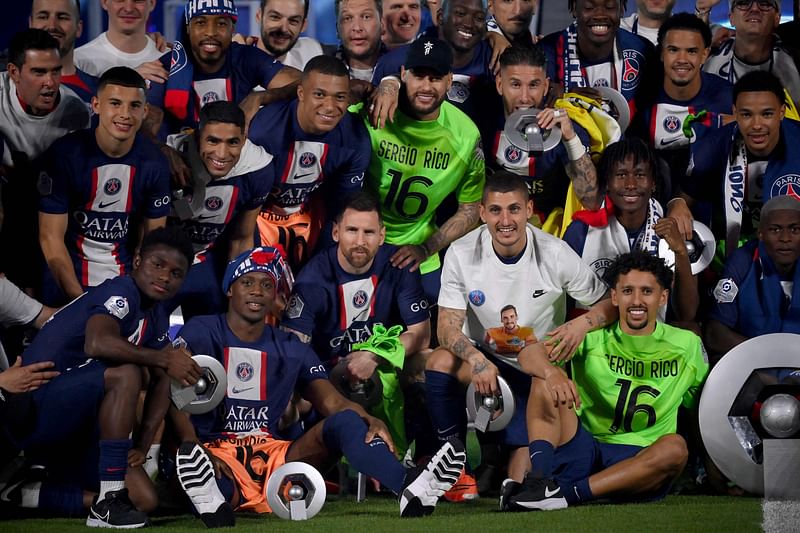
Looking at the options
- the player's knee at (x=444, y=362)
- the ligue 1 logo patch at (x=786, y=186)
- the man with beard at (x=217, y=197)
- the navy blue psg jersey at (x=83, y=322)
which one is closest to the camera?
the navy blue psg jersey at (x=83, y=322)

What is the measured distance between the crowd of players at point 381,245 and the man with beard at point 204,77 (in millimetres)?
15

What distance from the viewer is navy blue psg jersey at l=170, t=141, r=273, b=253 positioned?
639cm

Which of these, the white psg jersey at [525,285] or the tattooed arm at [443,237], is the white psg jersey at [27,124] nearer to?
the tattooed arm at [443,237]

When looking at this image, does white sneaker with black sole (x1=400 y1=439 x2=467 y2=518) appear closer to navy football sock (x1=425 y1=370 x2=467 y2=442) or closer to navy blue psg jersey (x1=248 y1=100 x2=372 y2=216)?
navy football sock (x1=425 y1=370 x2=467 y2=442)

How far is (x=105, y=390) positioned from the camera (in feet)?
17.3

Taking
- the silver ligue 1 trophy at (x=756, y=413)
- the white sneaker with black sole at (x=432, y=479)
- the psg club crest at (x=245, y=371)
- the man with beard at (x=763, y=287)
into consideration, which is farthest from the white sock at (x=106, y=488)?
the man with beard at (x=763, y=287)

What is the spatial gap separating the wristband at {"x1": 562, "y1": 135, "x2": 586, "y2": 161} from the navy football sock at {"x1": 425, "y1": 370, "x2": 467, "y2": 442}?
133 cm

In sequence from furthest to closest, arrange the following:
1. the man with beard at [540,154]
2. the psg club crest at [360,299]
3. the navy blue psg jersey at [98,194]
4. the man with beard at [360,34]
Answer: the man with beard at [360,34]
the man with beard at [540,154]
the psg club crest at [360,299]
the navy blue psg jersey at [98,194]

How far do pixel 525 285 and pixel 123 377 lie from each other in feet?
6.47

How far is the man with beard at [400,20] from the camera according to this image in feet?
25.0

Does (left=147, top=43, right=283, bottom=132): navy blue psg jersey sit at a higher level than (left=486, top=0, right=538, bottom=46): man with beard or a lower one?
lower

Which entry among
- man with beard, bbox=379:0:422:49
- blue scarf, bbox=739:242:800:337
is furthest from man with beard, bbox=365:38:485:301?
blue scarf, bbox=739:242:800:337

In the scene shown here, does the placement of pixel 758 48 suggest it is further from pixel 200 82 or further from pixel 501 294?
pixel 200 82

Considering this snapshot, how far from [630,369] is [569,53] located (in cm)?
211
